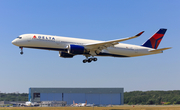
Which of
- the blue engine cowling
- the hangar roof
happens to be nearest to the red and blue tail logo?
the blue engine cowling

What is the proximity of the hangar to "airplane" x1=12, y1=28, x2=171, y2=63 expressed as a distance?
35988mm

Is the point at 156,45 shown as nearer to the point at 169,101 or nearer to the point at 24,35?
the point at 24,35

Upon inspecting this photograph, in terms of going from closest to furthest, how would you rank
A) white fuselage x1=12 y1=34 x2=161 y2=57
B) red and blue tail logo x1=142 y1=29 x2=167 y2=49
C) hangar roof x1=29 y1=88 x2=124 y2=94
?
white fuselage x1=12 y1=34 x2=161 y2=57, red and blue tail logo x1=142 y1=29 x2=167 y2=49, hangar roof x1=29 y1=88 x2=124 y2=94

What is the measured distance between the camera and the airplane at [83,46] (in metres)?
40.4

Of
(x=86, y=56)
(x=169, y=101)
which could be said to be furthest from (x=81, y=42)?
(x=169, y=101)

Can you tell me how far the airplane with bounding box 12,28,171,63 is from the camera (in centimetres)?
4041

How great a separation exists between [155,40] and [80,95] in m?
40.1

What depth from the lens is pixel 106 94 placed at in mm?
84062

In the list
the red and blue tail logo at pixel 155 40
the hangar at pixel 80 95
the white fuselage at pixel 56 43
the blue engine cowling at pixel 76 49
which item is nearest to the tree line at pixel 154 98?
the hangar at pixel 80 95

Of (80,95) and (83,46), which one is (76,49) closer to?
(83,46)

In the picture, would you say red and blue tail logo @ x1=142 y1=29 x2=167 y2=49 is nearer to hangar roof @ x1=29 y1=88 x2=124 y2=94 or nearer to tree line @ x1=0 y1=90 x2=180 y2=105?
tree line @ x1=0 y1=90 x2=180 y2=105

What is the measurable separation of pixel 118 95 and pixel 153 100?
1163 centimetres

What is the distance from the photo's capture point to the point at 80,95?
84.1 metres

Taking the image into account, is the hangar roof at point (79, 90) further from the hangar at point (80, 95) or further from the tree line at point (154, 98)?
the tree line at point (154, 98)
